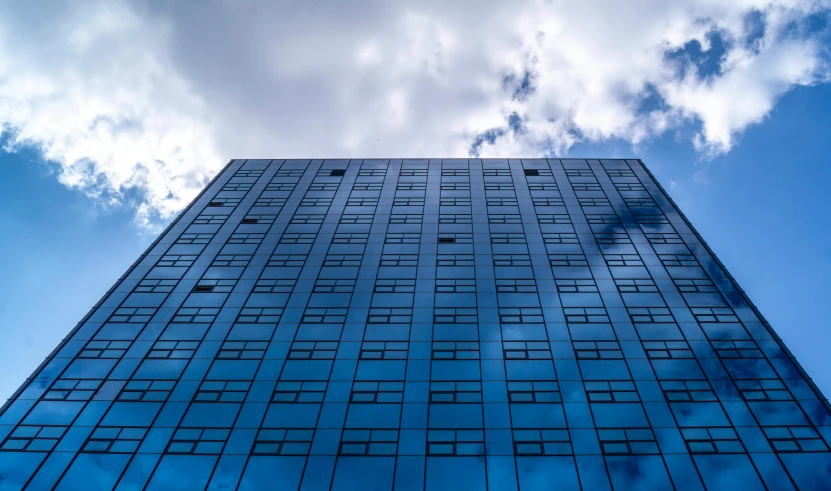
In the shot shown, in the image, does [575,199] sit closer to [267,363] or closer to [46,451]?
[267,363]

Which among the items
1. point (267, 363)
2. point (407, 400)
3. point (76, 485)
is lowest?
point (76, 485)

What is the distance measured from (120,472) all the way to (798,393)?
128ft

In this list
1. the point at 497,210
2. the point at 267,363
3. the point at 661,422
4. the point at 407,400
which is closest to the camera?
the point at 661,422

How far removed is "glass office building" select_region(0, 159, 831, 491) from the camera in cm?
3120

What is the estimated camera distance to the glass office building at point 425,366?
31.2 m

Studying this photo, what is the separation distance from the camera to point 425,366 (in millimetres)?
37781

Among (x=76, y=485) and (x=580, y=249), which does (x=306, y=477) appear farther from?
(x=580, y=249)

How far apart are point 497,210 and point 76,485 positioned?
39.3 metres

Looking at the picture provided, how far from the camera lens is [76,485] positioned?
30656 millimetres

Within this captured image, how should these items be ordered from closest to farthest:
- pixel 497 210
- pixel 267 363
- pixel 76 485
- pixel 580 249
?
pixel 76 485 < pixel 267 363 < pixel 580 249 < pixel 497 210

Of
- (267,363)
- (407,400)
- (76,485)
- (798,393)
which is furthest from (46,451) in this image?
(798,393)

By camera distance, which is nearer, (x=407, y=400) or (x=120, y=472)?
(x=120, y=472)

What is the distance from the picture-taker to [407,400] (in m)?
35.4

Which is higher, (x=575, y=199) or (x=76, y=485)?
(x=575, y=199)
